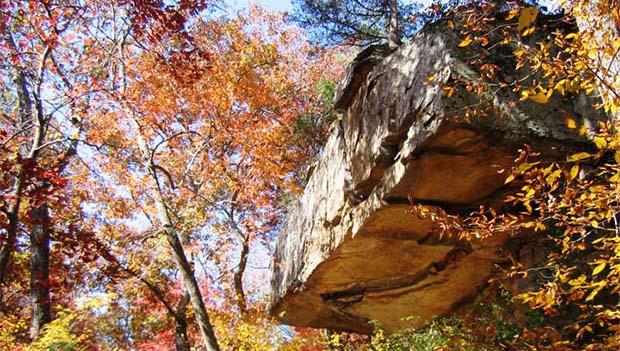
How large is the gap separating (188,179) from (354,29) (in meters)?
5.35

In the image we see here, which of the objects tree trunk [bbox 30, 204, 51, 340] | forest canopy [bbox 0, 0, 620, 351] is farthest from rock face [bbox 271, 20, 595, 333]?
tree trunk [bbox 30, 204, 51, 340]

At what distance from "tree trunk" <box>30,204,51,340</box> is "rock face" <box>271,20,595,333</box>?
4.14 metres

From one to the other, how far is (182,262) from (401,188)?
4494 mm

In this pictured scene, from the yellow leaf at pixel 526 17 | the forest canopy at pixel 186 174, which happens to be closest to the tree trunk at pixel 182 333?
the forest canopy at pixel 186 174

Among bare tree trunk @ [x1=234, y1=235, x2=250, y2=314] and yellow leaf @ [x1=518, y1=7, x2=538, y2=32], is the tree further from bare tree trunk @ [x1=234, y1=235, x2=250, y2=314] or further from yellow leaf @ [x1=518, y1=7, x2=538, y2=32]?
yellow leaf @ [x1=518, y1=7, x2=538, y2=32]

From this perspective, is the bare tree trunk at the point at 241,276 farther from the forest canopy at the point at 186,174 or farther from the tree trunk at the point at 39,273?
the tree trunk at the point at 39,273

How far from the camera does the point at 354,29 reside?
1122 centimetres

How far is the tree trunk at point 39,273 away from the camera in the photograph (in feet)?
28.6

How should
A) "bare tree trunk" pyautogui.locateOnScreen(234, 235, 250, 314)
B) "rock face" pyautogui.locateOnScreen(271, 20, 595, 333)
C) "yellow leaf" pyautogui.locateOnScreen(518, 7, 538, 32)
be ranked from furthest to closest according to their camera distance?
"bare tree trunk" pyautogui.locateOnScreen(234, 235, 250, 314) < "rock face" pyautogui.locateOnScreen(271, 20, 595, 333) < "yellow leaf" pyautogui.locateOnScreen(518, 7, 538, 32)

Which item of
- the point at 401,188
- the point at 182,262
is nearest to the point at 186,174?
the point at 182,262

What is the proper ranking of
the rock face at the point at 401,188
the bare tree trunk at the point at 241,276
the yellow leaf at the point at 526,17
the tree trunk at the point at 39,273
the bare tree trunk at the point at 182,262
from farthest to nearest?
the bare tree trunk at the point at 241,276 < the tree trunk at the point at 39,273 < the bare tree trunk at the point at 182,262 < the rock face at the point at 401,188 < the yellow leaf at the point at 526,17

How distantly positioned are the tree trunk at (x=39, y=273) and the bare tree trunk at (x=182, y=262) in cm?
197

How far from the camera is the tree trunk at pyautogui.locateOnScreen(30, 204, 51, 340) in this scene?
8719 millimetres

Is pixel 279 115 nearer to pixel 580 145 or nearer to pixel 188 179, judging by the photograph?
pixel 188 179
